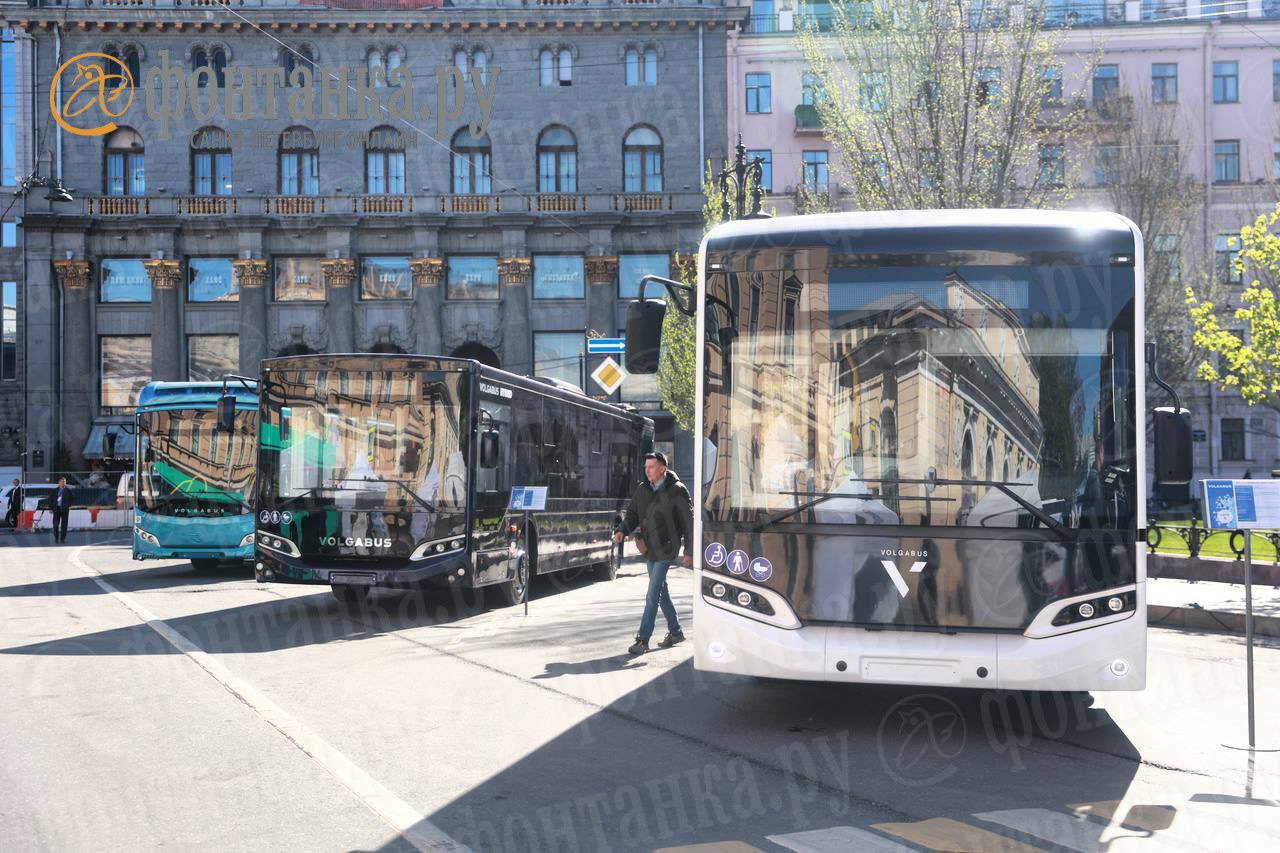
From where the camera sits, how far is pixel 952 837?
19.6ft

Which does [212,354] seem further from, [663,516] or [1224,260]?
[663,516]

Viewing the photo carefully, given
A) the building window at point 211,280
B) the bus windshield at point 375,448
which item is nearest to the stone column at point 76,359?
the building window at point 211,280

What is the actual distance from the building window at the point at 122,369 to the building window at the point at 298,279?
17.1 ft

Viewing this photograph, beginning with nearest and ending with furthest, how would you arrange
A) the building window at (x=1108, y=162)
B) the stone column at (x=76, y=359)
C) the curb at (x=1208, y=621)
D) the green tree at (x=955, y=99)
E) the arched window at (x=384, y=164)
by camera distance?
the curb at (x=1208, y=621) < the green tree at (x=955, y=99) < the building window at (x=1108, y=162) < the stone column at (x=76, y=359) < the arched window at (x=384, y=164)

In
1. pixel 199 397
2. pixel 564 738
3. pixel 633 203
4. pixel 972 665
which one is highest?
pixel 633 203

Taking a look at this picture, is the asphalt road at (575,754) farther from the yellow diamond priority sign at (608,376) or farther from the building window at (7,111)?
the building window at (7,111)

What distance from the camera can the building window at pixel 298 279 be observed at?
160ft

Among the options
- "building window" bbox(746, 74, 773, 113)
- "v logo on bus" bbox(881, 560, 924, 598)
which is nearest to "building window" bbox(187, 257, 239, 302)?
"building window" bbox(746, 74, 773, 113)

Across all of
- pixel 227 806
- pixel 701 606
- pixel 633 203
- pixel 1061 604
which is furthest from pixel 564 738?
pixel 633 203

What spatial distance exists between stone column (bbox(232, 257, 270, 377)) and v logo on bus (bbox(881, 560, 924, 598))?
42.9 metres

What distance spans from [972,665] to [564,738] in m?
2.45

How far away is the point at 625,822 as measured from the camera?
20.4ft

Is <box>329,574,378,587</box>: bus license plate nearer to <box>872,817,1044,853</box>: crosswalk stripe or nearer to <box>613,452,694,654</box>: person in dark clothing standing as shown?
<box>613,452,694,654</box>: person in dark clothing standing

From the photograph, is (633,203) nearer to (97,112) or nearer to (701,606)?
(97,112)
